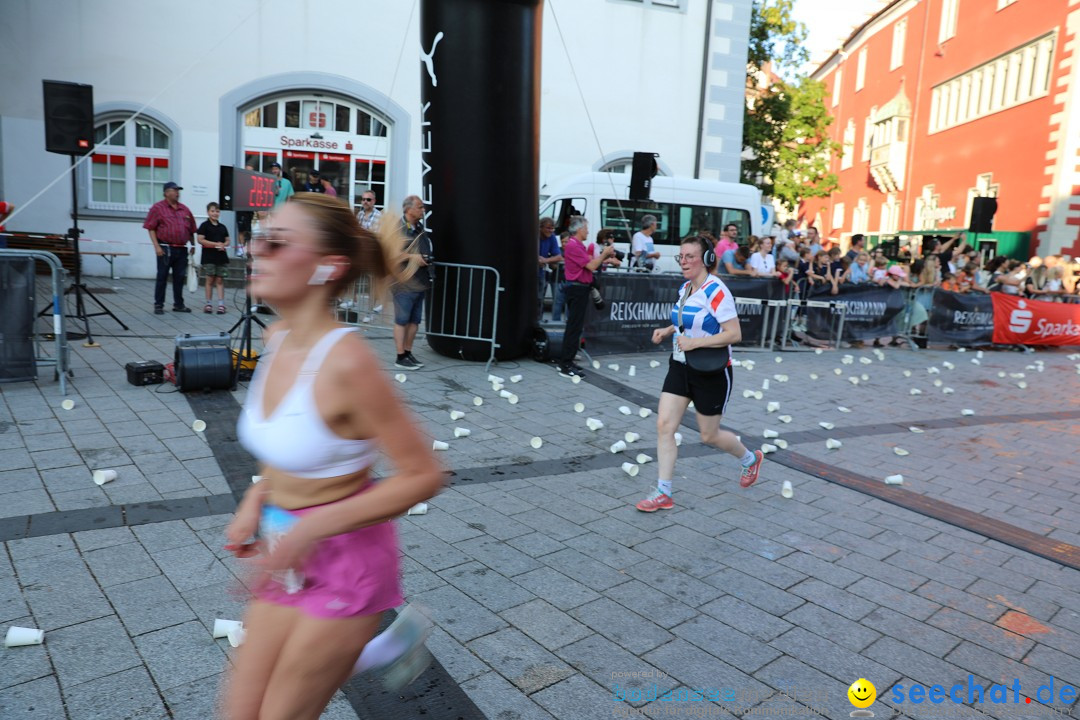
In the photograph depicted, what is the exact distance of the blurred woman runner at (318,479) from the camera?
5.47 ft

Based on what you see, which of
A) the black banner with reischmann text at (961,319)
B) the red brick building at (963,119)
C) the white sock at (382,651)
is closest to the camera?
the white sock at (382,651)

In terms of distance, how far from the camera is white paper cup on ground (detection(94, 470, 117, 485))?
4727 mm

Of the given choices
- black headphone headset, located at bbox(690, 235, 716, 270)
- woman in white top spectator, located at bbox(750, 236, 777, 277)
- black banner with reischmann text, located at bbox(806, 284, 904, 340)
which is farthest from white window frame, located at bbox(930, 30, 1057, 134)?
black headphone headset, located at bbox(690, 235, 716, 270)

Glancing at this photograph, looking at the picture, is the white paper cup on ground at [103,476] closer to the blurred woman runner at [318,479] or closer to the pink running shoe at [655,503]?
the pink running shoe at [655,503]

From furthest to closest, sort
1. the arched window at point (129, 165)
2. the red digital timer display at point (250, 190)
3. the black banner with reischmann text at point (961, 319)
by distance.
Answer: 1. the arched window at point (129, 165)
2. the black banner with reischmann text at point (961, 319)
3. the red digital timer display at point (250, 190)

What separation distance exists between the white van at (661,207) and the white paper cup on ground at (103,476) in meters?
10.9

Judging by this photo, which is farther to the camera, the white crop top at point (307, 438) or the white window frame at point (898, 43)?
the white window frame at point (898, 43)

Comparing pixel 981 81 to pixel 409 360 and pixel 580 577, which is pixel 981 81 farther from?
pixel 580 577

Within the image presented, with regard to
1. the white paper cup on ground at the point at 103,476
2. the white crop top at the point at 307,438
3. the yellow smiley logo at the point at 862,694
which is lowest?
the yellow smiley logo at the point at 862,694

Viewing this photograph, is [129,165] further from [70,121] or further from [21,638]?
[21,638]

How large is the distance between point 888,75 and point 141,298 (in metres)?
34.9

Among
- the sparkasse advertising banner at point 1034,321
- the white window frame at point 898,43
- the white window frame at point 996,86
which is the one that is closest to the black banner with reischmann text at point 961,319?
the sparkasse advertising banner at point 1034,321

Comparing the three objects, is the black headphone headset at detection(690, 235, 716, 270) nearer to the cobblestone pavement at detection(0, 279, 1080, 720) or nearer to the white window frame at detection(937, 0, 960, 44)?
the cobblestone pavement at detection(0, 279, 1080, 720)

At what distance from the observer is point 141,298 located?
43.7 feet
